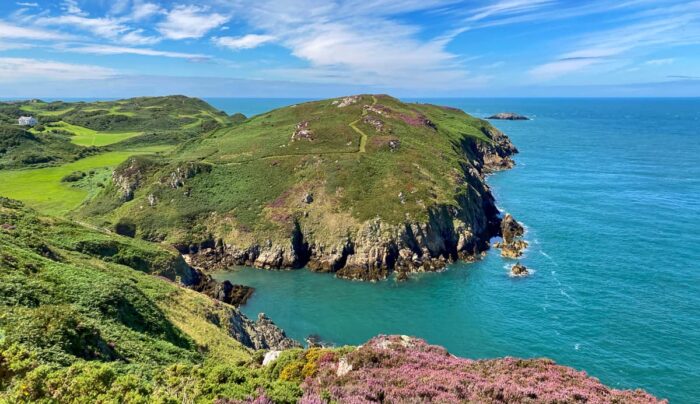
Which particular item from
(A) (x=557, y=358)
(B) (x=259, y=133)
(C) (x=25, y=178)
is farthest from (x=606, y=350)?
(C) (x=25, y=178)

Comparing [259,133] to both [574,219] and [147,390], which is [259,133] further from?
[147,390]

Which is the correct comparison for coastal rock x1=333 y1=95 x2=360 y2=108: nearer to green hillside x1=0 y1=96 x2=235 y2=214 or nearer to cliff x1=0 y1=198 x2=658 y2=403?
green hillside x1=0 y1=96 x2=235 y2=214

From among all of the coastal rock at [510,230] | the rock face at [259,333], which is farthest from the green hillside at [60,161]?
the coastal rock at [510,230]

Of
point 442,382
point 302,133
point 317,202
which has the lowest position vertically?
point 317,202

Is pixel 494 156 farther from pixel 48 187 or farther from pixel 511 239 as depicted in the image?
pixel 48 187

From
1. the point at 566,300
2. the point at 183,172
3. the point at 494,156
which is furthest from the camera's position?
the point at 494,156

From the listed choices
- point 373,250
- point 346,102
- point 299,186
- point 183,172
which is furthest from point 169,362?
point 346,102
